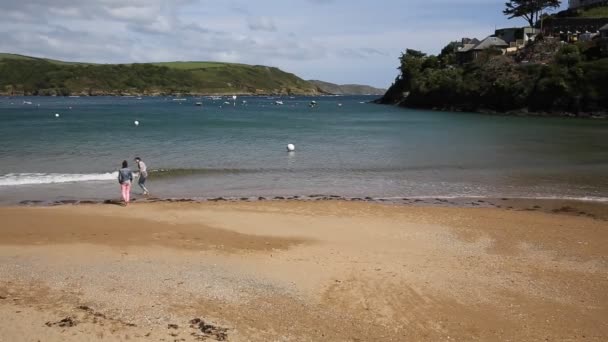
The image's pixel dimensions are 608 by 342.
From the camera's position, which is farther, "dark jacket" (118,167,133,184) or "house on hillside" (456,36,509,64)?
"house on hillside" (456,36,509,64)

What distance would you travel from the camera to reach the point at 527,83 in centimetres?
8338

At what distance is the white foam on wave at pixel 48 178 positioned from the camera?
24438 millimetres

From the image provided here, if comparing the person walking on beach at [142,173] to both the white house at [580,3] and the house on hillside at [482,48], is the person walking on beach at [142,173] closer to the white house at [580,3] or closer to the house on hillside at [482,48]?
the house on hillside at [482,48]

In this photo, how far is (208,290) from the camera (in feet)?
34.7

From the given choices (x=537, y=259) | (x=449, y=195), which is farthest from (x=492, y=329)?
(x=449, y=195)

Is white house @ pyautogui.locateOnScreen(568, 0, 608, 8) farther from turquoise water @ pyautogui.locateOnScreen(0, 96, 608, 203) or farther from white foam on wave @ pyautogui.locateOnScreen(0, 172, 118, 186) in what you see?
white foam on wave @ pyautogui.locateOnScreen(0, 172, 118, 186)

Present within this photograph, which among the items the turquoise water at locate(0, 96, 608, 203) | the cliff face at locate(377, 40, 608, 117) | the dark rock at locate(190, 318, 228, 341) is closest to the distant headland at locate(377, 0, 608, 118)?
the cliff face at locate(377, 40, 608, 117)

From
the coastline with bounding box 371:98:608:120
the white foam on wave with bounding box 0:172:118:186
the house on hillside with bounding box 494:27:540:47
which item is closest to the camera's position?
the white foam on wave with bounding box 0:172:118:186

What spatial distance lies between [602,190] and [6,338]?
2355cm

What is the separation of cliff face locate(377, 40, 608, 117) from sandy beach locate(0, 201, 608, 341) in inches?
2590

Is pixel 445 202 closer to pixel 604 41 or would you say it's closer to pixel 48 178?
pixel 48 178

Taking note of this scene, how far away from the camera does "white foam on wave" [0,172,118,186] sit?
24.4m

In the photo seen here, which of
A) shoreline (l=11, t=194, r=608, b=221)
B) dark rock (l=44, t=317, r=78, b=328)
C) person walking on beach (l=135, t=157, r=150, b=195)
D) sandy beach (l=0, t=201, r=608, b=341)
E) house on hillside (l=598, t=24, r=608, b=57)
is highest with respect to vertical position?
house on hillside (l=598, t=24, r=608, b=57)

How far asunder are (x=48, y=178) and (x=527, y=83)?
75933 mm
